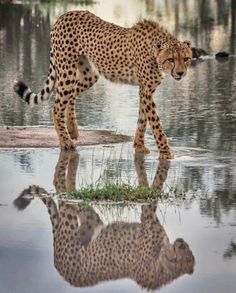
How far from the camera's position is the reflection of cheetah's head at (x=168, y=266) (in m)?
8.00

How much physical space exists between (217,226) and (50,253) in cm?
143

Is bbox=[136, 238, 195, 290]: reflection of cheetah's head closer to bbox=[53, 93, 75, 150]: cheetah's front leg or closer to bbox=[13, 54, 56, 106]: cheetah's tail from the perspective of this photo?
bbox=[53, 93, 75, 150]: cheetah's front leg

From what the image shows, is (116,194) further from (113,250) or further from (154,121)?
(154,121)

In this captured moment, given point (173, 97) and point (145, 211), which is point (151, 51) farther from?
point (173, 97)

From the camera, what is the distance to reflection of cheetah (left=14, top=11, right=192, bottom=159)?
42.5 ft

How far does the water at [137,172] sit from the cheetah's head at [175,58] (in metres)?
0.83

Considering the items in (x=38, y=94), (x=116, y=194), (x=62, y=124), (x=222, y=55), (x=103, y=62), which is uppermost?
(x=222, y=55)

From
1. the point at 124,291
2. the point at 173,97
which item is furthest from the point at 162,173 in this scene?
the point at 173,97

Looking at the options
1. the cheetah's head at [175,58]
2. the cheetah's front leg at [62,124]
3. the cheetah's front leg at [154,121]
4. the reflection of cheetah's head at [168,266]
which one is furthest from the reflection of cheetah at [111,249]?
the cheetah's front leg at [62,124]

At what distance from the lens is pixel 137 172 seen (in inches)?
460

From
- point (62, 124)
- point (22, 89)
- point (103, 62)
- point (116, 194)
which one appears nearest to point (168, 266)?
point (116, 194)

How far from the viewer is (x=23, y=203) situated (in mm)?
10281

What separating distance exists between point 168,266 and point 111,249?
1.86 ft

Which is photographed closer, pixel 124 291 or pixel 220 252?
pixel 124 291
